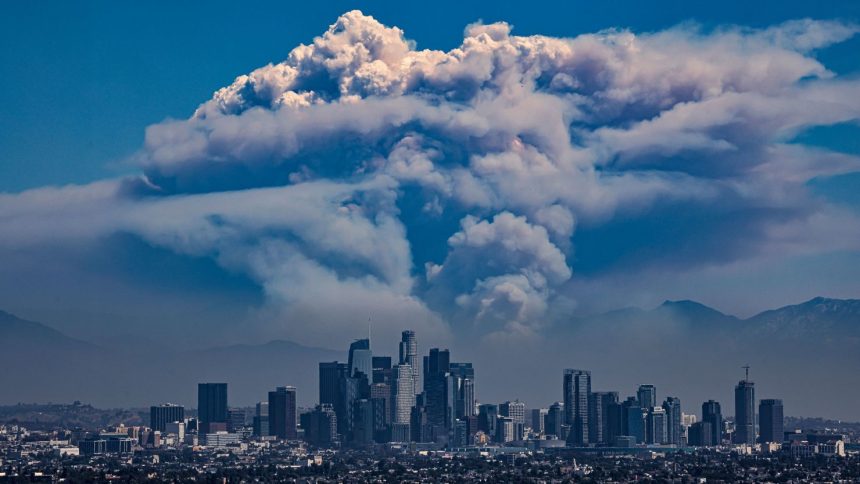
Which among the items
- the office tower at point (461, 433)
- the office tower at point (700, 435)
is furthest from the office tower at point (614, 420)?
the office tower at point (461, 433)

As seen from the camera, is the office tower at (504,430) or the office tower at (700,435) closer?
the office tower at (700,435)

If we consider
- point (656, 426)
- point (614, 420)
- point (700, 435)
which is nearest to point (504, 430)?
point (614, 420)

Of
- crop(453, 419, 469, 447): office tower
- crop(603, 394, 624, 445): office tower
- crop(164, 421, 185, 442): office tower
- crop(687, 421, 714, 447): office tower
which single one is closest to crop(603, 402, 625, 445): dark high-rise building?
crop(603, 394, 624, 445): office tower

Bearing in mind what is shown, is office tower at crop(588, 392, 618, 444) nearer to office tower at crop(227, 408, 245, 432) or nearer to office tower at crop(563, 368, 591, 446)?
office tower at crop(563, 368, 591, 446)

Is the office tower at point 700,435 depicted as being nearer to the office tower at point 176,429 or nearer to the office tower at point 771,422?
the office tower at point 771,422

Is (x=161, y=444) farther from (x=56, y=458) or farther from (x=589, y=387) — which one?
(x=589, y=387)

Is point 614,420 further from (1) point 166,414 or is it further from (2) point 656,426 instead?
(1) point 166,414
